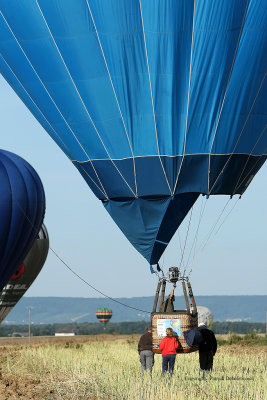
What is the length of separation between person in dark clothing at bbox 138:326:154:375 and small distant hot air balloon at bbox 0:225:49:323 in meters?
15.8

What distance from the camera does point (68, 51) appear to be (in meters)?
22.5

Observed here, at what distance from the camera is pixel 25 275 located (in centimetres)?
3822

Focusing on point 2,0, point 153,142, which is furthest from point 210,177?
point 2,0

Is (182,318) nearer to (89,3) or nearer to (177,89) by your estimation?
(177,89)

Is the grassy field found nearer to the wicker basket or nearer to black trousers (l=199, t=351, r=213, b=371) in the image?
black trousers (l=199, t=351, r=213, b=371)

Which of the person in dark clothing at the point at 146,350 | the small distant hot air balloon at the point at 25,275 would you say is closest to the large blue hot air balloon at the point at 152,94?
the person in dark clothing at the point at 146,350

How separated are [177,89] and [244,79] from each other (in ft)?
5.49

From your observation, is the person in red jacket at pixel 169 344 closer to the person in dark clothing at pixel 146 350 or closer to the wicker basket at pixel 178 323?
the wicker basket at pixel 178 323

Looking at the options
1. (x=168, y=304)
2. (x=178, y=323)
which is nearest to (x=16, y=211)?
(x=168, y=304)

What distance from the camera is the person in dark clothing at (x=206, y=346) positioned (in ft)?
67.6

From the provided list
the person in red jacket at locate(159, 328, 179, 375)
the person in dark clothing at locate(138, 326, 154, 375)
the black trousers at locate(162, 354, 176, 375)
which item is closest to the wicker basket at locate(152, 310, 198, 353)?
the person in red jacket at locate(159, 328, 179, 375)

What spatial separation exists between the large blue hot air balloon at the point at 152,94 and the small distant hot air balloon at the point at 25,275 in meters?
15.1

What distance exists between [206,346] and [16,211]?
9.84m

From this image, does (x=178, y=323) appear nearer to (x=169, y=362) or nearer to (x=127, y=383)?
(x=169, y=362)
